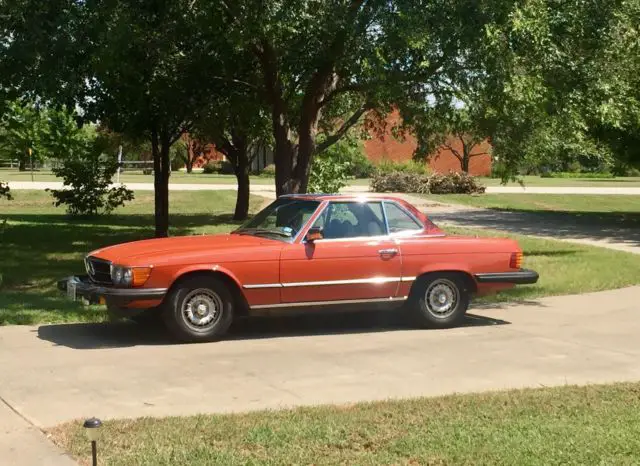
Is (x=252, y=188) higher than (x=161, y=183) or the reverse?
the reverse


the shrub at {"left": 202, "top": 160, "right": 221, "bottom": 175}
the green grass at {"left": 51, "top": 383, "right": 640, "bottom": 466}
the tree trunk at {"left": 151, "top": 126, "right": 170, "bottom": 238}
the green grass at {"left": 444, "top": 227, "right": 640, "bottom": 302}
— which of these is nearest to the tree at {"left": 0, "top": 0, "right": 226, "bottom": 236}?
the tree trunk at {"left": 151, "top": 126, "right": 170, "bottom": 238}

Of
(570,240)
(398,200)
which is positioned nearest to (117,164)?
(570,240)

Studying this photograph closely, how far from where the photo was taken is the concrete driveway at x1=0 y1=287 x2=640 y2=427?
6863mm

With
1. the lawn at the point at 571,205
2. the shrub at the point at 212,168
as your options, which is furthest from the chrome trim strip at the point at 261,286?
the shrub at the point at 212,168

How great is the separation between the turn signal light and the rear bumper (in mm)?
3543

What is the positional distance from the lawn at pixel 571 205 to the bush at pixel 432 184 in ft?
5.36

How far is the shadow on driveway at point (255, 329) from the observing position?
360 inches

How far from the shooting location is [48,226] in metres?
24.6

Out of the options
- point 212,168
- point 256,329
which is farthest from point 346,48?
point 212,168

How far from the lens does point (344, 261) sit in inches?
377

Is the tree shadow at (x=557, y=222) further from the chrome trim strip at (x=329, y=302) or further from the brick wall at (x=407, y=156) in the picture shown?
the brick wall at (x=407, y=156)

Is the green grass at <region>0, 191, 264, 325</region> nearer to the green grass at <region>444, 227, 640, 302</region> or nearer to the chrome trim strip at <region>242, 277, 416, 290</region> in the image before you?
the chrome trim strip at <region>242, 277, 416, 290</region>

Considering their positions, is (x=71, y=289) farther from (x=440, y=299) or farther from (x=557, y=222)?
(x=557, y=222)

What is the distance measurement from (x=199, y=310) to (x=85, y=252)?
984 centimetres
